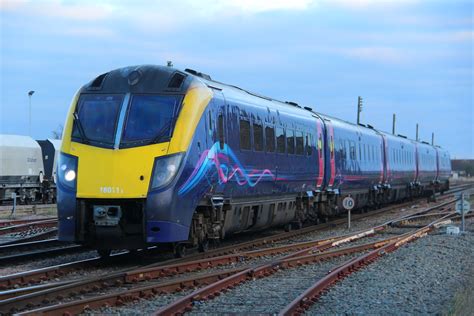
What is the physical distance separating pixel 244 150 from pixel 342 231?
23.1 feet

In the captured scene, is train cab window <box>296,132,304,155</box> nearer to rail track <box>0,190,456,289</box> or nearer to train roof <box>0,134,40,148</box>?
rail track <box>0,190,456,289</box>

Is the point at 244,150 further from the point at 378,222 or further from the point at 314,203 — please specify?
the point at 378,222

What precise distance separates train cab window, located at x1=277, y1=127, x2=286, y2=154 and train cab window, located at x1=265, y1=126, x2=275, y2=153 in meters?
0.39

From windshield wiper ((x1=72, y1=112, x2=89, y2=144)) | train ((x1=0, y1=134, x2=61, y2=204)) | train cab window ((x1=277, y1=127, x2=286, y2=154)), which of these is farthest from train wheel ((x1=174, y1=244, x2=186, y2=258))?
train ((x1=0, y1=134, x2=61, y2=204))

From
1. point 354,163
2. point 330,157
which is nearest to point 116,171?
point 330,157

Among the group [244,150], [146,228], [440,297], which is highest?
[244,150]

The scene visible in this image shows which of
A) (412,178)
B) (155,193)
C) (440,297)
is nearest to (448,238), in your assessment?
(440,297)

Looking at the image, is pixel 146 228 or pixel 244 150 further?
pixel 244 150

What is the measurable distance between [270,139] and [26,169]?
23.8m

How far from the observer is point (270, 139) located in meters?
15.5

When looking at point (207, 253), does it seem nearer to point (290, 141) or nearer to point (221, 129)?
point (221, 129)

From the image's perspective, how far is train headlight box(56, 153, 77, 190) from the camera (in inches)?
438

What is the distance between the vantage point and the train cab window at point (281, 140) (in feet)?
53.0

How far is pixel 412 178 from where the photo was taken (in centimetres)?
A: 3925
